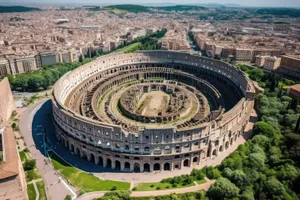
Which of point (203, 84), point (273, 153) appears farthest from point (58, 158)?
point (203, 84)

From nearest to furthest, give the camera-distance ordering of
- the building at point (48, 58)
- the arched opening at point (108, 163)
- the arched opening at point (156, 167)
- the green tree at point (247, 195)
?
the green tree at point (247, 195), the arched opening at point (156, 167), the arched opening at point (108, 163), the building at point (48, 58)

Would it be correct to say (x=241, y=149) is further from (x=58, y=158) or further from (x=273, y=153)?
(x=58, y=158)

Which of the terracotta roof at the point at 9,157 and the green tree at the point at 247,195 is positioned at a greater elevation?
the terracotta roof at the point at 9,157

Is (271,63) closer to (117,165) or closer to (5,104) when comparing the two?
(117,165)

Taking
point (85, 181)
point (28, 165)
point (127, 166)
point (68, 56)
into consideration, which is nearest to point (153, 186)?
point (127, 166)

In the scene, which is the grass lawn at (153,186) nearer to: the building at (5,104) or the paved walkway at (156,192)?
the paved walkway at (156,192)

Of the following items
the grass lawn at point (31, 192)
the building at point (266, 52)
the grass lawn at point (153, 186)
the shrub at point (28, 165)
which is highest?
the building at point (266, 52)

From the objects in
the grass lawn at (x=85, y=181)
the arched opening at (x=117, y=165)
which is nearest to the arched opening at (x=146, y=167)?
the arched opening at (x=117, y=165)
